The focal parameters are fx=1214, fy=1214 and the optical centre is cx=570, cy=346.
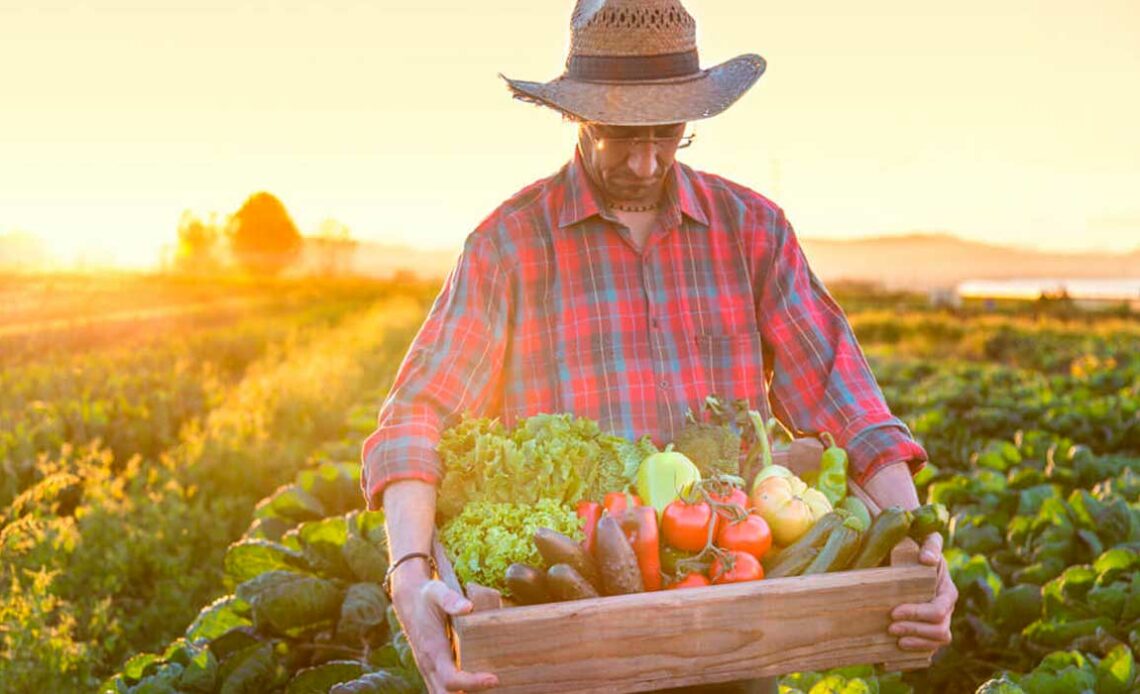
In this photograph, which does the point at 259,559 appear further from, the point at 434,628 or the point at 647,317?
the point at 434,628

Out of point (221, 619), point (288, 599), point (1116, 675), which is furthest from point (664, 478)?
point (221, 619)

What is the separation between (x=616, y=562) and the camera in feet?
7.66

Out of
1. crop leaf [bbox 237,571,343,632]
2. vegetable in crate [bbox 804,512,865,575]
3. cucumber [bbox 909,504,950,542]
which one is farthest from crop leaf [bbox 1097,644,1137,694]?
crop leaf [bbox 237,571,343,632]

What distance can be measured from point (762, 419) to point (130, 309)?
3567 centimetres

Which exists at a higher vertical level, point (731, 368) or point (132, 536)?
point (731, 368)

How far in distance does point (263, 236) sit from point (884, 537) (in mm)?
110954

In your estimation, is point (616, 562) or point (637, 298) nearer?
point (616, 562)

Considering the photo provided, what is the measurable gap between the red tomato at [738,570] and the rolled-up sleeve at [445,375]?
27.4 inches

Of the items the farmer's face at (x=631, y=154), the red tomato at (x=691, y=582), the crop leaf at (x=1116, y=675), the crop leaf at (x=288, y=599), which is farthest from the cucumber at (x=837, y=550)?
the crop leaf at (x=288, y=599)

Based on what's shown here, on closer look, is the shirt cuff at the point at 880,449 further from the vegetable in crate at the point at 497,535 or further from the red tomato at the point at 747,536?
the vegetable in crate at the point at 497,535

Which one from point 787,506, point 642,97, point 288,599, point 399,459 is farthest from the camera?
point 288,599

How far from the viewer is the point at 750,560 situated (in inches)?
97.2

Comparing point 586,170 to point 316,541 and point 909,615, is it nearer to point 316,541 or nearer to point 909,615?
point 909,615

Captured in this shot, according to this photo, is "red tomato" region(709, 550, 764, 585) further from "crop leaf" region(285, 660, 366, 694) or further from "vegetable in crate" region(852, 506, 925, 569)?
"crop leaf" region(285, 660, 366, 694)
